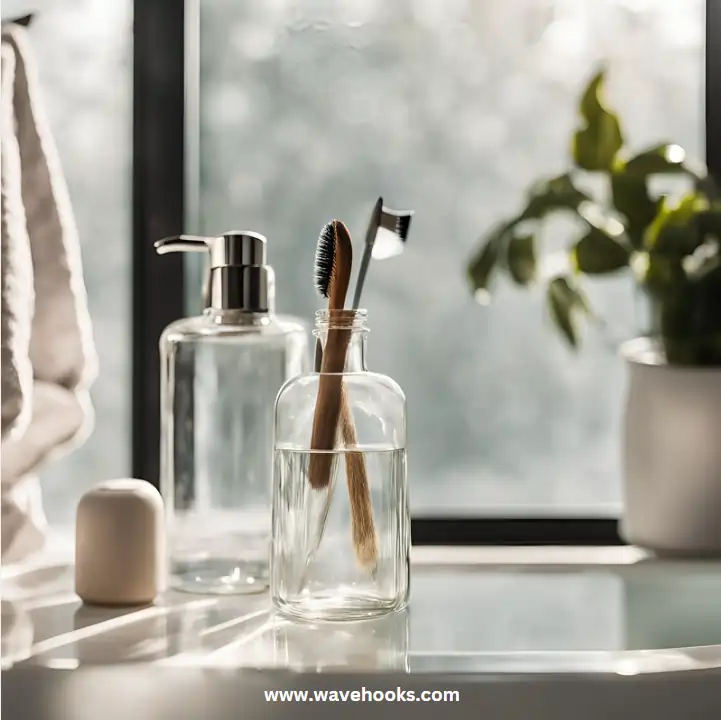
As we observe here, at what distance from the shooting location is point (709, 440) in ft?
2.81

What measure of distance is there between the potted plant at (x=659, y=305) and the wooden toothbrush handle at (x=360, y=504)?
0.33 metres

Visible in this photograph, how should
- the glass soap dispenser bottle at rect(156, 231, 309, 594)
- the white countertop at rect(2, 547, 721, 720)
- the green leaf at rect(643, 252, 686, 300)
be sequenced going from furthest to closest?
the green leaf at rect(643, 252, 686, 300), the glass soap dispenser bottle at rect(156, 231, 309, 594), the white countertop at rect(2, 547, 721, 720)

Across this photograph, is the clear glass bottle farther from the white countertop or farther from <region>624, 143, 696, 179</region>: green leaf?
<region>624, 143, 696, 179</region>: green leaf

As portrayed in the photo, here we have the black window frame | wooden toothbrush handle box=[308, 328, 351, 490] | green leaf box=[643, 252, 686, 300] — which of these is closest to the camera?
wooden toothbrush handle box=[308, 328, 351, 490]

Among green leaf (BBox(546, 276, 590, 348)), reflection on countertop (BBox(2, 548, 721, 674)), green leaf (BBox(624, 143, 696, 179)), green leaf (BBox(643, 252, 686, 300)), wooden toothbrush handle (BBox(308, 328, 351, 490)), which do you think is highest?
green leaf (BBox(624, 143, 696, 179))

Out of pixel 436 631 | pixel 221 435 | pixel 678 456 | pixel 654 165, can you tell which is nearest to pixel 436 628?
pixel 436 631

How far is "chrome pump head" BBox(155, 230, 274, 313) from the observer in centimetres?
69

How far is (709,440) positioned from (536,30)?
1.53 ft

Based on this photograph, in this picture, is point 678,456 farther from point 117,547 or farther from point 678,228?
point 117,547

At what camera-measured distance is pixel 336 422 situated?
62 centimetres

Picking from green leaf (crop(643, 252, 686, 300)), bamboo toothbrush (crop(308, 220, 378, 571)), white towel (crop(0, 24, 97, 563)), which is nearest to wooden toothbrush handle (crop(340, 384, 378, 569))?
bamboo toothbrush (crop(308, 220, 378, 571))

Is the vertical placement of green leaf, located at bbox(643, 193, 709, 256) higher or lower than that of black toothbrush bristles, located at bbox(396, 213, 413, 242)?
higher

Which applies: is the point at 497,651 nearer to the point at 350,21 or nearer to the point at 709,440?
the point at 709,440

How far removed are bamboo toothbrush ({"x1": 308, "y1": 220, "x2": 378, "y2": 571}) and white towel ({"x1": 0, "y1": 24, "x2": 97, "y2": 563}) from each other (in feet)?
0.87
